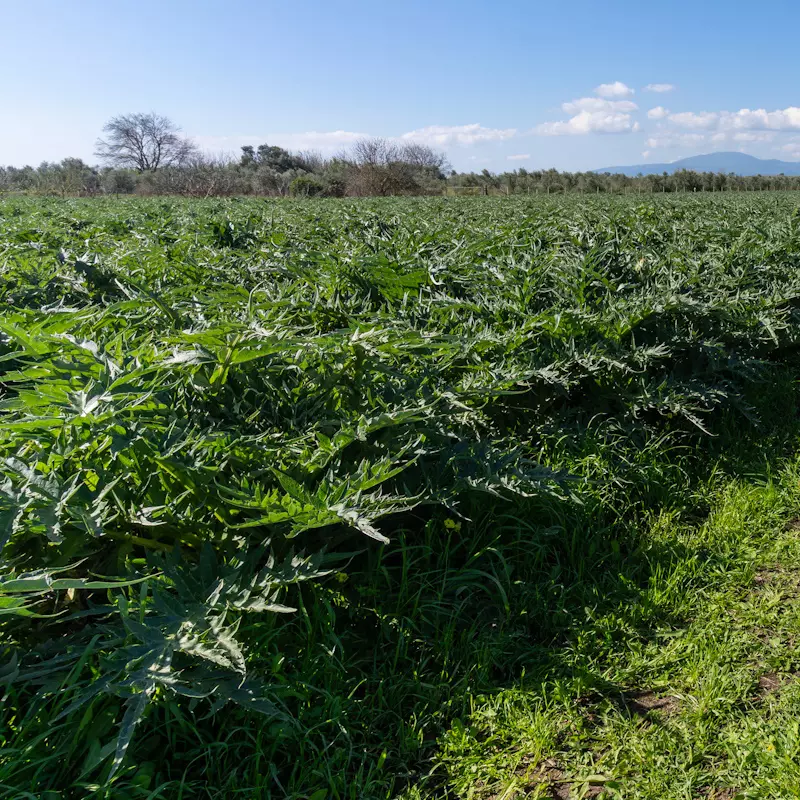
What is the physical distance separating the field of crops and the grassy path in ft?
0.04

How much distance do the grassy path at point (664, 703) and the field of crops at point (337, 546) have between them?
0.04 ft

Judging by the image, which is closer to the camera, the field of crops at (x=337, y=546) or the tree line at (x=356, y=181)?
the field of crops at (x=337, y=546)

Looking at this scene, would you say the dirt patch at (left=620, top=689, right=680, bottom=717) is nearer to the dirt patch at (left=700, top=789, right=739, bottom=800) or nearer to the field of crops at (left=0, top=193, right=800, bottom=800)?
the field of crops at (left=0, top=193, right=800, bottom=800)

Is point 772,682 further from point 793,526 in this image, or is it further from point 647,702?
point 793,526

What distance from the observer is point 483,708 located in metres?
2.08

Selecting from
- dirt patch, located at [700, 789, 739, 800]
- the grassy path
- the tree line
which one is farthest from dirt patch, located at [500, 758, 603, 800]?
the tree line

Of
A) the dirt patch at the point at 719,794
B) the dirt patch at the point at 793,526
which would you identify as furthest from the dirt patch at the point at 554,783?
the dirt patch at the point at 793,526

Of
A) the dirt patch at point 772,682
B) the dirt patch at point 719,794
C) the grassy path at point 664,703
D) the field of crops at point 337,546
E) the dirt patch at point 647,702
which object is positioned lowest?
the dirt patch at point 772,682

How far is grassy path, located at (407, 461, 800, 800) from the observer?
1.86 m

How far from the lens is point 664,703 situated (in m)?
2.17

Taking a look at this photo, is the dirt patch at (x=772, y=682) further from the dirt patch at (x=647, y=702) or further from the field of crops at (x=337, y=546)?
the dirt patch at (x=647, y=702)

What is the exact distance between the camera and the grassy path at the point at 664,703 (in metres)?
1.86

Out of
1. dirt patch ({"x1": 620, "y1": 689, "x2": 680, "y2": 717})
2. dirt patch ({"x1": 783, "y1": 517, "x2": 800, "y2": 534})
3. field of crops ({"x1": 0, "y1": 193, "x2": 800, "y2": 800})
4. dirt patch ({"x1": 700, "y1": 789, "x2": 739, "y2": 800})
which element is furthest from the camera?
dirt patch ({"x1": 783, "y1": 517, "x2": 800, "y2": 534})

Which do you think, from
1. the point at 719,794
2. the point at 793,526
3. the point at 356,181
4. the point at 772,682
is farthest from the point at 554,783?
the point at 356,181
